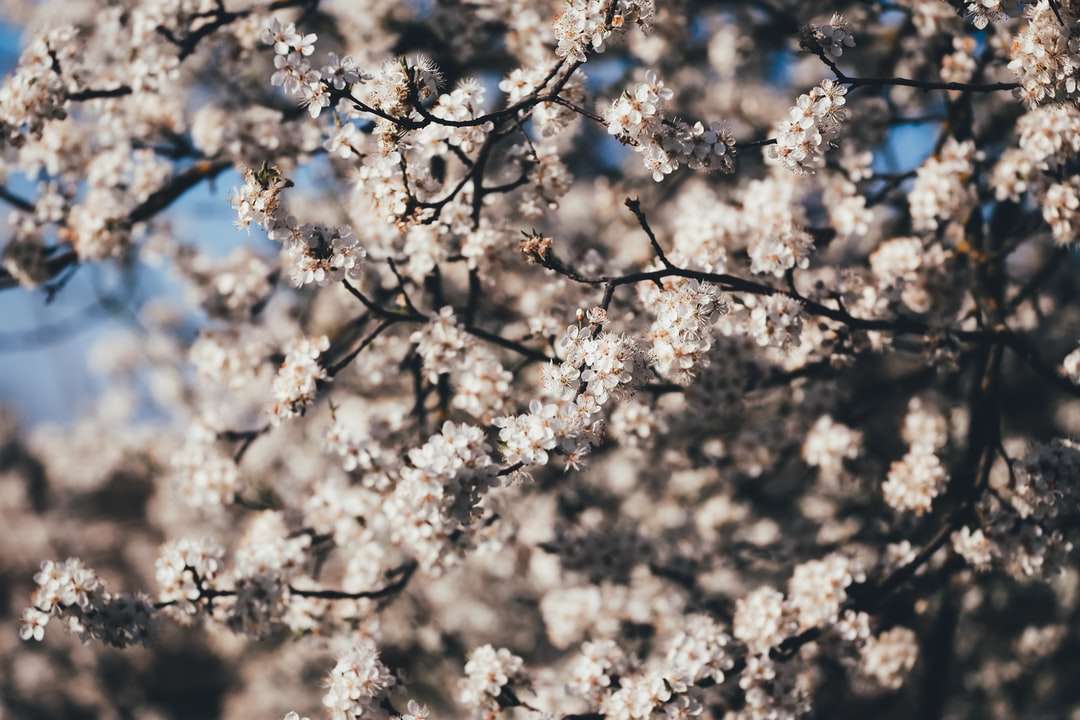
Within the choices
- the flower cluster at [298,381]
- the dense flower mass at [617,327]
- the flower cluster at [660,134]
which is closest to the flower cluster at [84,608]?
the dense flower mass at [617,327]

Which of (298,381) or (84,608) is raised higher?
(298,381)

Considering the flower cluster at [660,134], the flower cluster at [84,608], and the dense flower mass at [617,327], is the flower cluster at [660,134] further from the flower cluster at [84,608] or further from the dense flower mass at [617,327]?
the flower cluster at [84,608]

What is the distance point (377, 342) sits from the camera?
439cm

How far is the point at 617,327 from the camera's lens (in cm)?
374

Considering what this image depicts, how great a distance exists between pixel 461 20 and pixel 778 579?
14.7ft

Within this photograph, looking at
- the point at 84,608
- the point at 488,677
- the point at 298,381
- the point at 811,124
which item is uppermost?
the point at 811,124

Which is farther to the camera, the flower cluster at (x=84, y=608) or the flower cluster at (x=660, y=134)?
the flower cluster at (x=84, y=608)

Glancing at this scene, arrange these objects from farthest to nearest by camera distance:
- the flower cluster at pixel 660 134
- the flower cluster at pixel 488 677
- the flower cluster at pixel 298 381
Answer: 1. the flower cluster at pixel 488 677
2. the flower cluster at pixel 298 381
3. the flower cluster at pixel 660 134

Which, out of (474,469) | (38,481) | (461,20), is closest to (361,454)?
(474,469)

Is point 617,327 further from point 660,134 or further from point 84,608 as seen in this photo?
point 84,608

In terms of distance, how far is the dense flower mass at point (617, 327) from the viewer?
3.03 m

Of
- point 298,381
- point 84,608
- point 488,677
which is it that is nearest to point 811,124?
point 298,381

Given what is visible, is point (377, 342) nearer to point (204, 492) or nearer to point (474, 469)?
point (204, 492)

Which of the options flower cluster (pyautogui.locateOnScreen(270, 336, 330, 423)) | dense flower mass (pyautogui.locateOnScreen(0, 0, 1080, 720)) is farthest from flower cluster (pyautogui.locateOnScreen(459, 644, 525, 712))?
flower cluster (pyautogui.locateOnScreen(270, 336, 330, 423))
